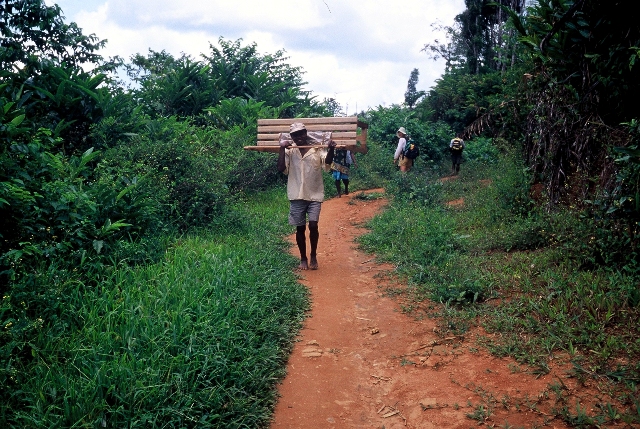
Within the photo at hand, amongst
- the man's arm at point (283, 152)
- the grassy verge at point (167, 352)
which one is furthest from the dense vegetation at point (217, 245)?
the man's arm at point (283, 152)

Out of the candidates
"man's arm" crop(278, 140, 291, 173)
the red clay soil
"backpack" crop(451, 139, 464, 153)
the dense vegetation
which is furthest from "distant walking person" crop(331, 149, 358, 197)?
the red clay soil

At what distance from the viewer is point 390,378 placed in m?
3.97

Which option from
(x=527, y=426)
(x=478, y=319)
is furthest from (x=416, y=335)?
(x=527, y=426)

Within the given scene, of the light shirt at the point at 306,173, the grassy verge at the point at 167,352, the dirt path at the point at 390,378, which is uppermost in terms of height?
the light shirt at the point at 306,173

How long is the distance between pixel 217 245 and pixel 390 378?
3.20 m

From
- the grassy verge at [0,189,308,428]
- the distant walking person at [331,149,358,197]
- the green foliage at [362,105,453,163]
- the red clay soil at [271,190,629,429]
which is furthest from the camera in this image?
the green foliage at [362,105,453,163]

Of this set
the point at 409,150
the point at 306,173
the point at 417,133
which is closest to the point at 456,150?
the point at 409,150

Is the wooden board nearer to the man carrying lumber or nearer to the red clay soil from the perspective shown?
the man carrying lumber

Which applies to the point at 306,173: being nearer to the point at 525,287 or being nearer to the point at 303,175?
the point at 303,175

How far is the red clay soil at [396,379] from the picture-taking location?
11.0ft

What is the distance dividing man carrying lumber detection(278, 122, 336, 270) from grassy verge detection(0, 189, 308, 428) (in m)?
1.12

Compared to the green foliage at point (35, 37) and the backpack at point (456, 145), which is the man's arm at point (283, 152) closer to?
the green foliage at point (35, 37)

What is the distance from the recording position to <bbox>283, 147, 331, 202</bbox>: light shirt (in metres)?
6.60

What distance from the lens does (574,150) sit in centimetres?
674
